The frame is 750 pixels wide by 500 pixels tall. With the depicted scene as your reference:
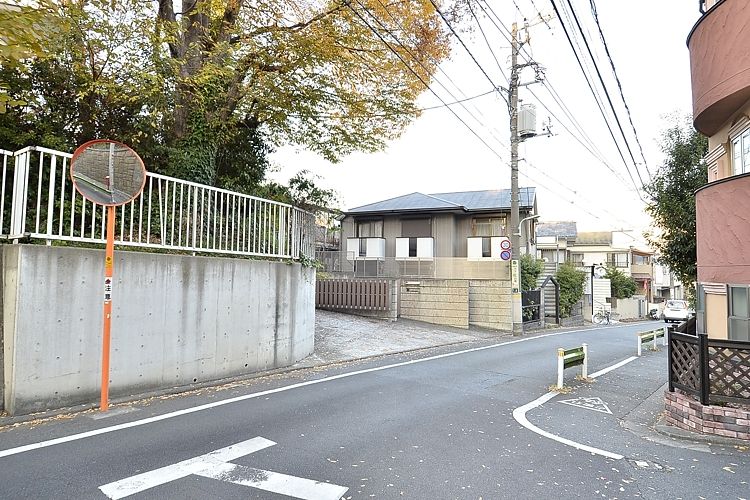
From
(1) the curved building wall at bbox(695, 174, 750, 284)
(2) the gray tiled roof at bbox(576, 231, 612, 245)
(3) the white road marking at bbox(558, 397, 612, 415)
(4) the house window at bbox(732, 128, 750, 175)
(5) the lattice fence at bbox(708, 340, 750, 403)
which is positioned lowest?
(3) the white road marking at bbox(558, 397, 612, 415)

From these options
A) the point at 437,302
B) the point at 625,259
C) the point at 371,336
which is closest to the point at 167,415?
the point at 371,336

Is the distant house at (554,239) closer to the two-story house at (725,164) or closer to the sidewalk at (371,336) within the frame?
the sidewalk at (371,336)

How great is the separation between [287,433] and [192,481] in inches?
55.8

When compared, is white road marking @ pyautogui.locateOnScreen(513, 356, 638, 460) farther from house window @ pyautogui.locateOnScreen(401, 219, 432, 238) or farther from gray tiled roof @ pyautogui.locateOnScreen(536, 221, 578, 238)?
gray tiled roof @ pyautogui.locateOnScreen(536, 221, 578, 238)

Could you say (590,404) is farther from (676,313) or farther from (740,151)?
(676,313)

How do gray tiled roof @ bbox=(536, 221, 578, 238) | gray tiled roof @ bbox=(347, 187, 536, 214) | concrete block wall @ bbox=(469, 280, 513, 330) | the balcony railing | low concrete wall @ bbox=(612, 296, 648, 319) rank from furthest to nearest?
gray tiled roof @ bbox=(536, 221, 578, 238) → low concrete wall @ bbox=(612, 296, 648, 319) → the balcony railing → gray tiled roof @ bbox=(347, 187, 536, 214) → concrete block wall @ bbox=(469, 280, 513, 330)

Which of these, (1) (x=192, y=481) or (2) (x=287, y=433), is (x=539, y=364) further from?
(1) (x=192, y=481)

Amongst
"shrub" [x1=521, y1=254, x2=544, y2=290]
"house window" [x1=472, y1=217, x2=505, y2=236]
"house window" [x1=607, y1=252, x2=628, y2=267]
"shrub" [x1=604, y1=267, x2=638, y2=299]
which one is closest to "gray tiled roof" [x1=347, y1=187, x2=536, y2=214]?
"house window" [x1=472, y1=217, x2=505, y2=236]

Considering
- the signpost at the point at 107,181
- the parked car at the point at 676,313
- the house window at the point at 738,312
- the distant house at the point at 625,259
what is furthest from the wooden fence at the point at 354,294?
the distant house at the point at 625,259

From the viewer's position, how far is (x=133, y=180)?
610cm

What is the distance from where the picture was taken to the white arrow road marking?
3594mm

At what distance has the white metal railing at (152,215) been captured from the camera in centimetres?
565

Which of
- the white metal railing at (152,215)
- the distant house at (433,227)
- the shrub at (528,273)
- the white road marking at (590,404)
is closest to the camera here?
the white metal railing at (152,215)

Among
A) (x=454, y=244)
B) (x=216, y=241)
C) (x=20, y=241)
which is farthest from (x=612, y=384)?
(x=454, y=244)
